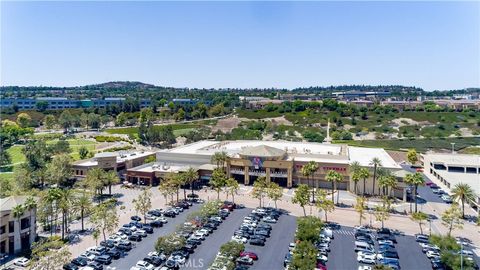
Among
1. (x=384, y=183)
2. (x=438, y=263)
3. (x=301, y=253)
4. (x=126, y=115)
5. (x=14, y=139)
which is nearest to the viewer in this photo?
(x=301, y=253)

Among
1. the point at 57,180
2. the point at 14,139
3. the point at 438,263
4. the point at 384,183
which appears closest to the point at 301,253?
the point at 438,263

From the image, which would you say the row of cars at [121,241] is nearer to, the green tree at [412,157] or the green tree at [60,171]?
the green tree at [60,171]

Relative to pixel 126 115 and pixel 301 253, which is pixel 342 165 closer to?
pixel 301 253

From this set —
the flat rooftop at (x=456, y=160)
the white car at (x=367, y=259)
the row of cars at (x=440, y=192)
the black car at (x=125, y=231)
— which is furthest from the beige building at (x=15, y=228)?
the flat rooftop at (x=456, y=160)

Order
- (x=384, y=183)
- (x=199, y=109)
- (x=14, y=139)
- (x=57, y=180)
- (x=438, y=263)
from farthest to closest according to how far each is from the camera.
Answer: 1. (x=199, y=109)
2. (x=14, y=139)
3. (x=57, y=180)
4. (x=384, y=183)
5. (x=438, y=263)

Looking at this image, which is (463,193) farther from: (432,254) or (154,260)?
(154,260)

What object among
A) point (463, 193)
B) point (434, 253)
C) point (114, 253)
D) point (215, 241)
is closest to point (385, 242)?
point (434, 253)
